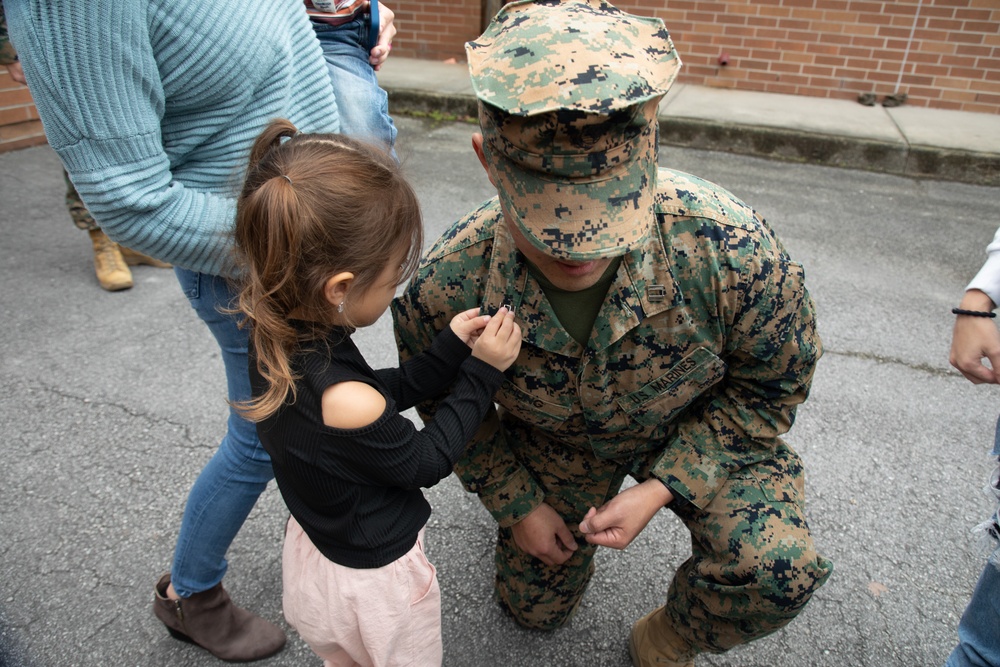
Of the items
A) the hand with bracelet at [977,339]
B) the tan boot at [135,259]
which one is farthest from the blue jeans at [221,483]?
the tan boot at [135,259]

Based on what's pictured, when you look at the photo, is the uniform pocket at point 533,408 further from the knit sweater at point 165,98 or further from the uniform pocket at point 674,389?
the knit sweater at point 165,98

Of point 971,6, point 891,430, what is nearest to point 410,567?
point 891,430

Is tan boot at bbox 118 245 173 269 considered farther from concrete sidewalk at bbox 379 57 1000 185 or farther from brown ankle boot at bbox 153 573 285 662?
concrete sidewalk at bbox 379 57 1000 185

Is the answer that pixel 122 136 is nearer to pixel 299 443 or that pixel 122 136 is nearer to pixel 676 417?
pixel 299 443

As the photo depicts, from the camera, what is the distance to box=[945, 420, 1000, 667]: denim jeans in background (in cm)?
136

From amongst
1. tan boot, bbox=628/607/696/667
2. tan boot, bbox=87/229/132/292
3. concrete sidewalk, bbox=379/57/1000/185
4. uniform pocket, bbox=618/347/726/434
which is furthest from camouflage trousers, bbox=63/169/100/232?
concrete sidewalk, bbox=379/57/1000/185

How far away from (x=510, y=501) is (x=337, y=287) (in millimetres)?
725

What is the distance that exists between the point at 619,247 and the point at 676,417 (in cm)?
63

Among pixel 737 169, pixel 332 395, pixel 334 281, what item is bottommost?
pixel 737 169

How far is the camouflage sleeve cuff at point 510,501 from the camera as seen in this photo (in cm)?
169

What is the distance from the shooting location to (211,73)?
1.28 metres

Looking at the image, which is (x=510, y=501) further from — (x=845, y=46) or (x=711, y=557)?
(x=845, y=46)

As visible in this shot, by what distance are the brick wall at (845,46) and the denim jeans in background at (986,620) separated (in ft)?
17.2

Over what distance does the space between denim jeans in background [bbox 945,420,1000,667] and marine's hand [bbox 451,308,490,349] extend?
100 centimetres
